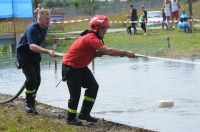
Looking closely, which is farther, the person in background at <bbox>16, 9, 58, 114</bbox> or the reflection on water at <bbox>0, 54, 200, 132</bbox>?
the person in background at <bbox>16, 9, 58, 114</bbox>

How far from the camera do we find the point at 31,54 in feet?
34.4

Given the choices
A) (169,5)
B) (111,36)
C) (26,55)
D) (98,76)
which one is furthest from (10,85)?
(169,5)

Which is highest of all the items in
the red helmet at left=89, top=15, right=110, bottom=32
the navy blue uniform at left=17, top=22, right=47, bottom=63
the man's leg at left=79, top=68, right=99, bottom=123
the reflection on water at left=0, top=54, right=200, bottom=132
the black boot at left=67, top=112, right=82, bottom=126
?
the red helmet at left=89, top=15, right=110, bottom=32

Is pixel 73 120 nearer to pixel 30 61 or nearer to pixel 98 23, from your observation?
pixel 98 23

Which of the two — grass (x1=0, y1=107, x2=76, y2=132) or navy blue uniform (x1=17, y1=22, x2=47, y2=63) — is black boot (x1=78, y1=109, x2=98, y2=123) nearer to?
grass (x1=0, y1=107, x2=76, y2=132)

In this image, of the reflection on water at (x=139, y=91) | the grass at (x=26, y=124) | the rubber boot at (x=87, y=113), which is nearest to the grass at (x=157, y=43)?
the reflection on water at (x=139, y=91)

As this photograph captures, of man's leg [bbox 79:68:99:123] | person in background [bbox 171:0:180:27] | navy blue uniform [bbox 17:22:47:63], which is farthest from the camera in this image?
person in background [bbox 171:0:180:27]

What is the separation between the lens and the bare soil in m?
8.84

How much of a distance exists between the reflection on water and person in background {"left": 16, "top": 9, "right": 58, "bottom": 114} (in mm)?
970

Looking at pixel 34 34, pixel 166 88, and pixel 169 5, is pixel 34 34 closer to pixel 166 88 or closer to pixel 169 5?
pixel 166 88

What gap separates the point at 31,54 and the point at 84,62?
61.1 inches

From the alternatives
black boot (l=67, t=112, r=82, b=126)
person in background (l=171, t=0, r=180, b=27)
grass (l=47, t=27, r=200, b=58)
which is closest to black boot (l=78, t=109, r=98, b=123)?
black boot (l=67, t=112, r=82, b=126)

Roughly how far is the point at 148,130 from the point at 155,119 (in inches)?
44.4

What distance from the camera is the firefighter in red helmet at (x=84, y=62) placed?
8930 millimetres
